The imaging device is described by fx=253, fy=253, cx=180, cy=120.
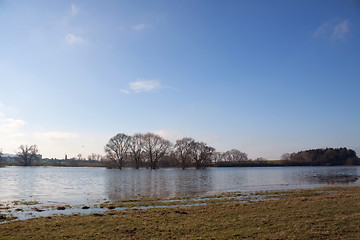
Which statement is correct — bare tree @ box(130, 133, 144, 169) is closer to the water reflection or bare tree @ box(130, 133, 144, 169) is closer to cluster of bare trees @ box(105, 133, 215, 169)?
cluster of bare trees @ box(105, 133, 215, 169)

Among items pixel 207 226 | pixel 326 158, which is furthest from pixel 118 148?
pixel 326 158

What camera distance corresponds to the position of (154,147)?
4262 inches

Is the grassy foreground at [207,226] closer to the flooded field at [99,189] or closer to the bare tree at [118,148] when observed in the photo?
the flooded field at [99,189]

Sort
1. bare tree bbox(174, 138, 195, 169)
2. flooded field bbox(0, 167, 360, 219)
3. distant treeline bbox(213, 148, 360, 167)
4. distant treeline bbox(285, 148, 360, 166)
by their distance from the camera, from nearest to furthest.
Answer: flooded field bbox(0, 167, 360, 219) < bare tree bbox(174, 138, 195, 169) < distant treeline bbox(213, 148, 360, 167) < distant treeline bbox(285, 148, 360, 166)

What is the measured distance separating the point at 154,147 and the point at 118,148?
604 inches

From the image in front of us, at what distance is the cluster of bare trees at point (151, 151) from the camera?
10619 centimetres

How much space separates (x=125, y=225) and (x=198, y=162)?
95.5 metres

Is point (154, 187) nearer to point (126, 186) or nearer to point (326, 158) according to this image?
point (126, 186)

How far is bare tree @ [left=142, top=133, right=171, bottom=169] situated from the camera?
350 ft

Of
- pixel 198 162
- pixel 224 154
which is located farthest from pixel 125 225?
pixel 224 154

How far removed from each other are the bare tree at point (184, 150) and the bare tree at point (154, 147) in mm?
5192

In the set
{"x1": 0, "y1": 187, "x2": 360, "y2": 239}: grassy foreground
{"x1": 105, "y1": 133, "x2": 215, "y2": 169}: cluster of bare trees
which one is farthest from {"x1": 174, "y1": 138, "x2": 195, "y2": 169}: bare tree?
{"x1": 0, "y1": 187, "x2": 360, "y2": 239}: grassy foreground

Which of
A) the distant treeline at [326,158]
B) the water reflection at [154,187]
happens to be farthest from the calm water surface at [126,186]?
the distant treeline at [326,158]

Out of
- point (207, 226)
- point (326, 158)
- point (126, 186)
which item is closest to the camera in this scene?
point (207, 226)
